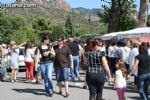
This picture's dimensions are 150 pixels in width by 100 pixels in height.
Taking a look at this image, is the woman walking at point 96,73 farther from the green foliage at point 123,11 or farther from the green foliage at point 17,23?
the green foliage at point 17,23

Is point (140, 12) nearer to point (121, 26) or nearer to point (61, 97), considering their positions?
point (61, 97)

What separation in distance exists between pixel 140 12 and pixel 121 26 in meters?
27.1

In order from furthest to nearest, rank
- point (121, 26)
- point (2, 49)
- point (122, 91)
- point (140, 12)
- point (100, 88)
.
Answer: point (121, 26) < point (140, 12) < point (2, 49) < point (122, 91) < point (100, 88)

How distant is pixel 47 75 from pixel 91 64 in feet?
13.3

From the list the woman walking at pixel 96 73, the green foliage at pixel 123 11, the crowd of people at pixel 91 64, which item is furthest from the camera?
the green foliage at pixel 123 11

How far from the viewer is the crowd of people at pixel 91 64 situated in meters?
10.7

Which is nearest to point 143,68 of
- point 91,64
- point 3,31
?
point 91,64

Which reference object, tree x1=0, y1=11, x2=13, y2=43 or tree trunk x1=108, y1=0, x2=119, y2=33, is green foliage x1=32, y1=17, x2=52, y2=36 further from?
tree trunk x1=108, y1=0, x2=119, y2=33

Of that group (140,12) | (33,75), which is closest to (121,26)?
(140,12)

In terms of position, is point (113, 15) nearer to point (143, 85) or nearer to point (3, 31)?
point (143, 85)

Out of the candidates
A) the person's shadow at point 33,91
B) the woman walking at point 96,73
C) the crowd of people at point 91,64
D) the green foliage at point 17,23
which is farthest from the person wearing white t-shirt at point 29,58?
the green foliage at point 17,23

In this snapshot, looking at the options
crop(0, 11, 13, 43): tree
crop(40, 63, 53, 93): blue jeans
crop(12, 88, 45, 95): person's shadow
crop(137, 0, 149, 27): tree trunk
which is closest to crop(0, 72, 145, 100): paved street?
crop(12, 88, 45, 95): person's shadow

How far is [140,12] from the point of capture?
92.7 ft

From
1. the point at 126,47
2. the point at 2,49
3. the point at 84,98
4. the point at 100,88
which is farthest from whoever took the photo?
the point at 2,49
